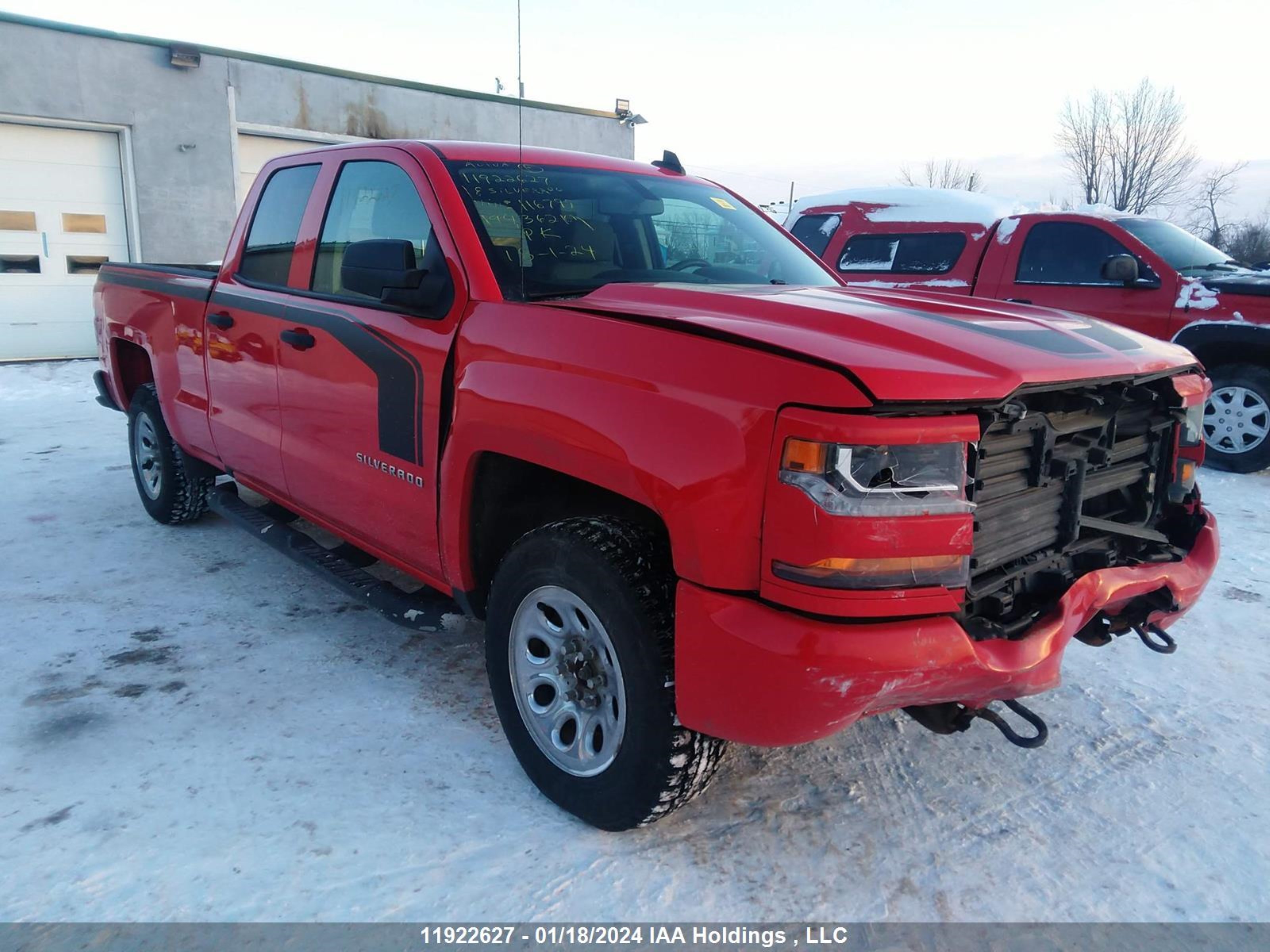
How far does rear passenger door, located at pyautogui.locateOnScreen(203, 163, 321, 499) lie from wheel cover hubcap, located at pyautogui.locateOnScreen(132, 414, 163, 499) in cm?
99

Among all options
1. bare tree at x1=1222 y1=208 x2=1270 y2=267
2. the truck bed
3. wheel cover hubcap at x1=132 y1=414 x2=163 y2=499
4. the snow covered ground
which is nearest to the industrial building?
the truck bed

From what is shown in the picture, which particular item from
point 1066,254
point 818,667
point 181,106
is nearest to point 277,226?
point 818,667

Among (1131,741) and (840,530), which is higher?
(840,530)

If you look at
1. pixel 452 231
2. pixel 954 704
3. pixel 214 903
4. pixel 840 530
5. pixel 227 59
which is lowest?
pixel 214 903

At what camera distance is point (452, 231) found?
292 centimetres

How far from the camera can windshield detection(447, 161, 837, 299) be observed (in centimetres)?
294

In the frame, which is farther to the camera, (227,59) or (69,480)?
(227,59)

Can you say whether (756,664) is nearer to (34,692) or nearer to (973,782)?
(973,782)

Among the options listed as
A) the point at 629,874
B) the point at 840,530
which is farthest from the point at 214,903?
the point at 840,530

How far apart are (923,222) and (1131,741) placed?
558 cm

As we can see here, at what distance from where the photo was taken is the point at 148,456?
532cm

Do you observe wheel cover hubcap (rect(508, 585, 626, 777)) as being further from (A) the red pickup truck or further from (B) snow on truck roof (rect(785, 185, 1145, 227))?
(B) snow on truck roof (rect(785, 185, 1145, 227))

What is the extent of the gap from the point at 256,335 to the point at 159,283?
1.36 metres

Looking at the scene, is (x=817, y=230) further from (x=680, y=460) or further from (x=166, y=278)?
(x=680, y=460)
